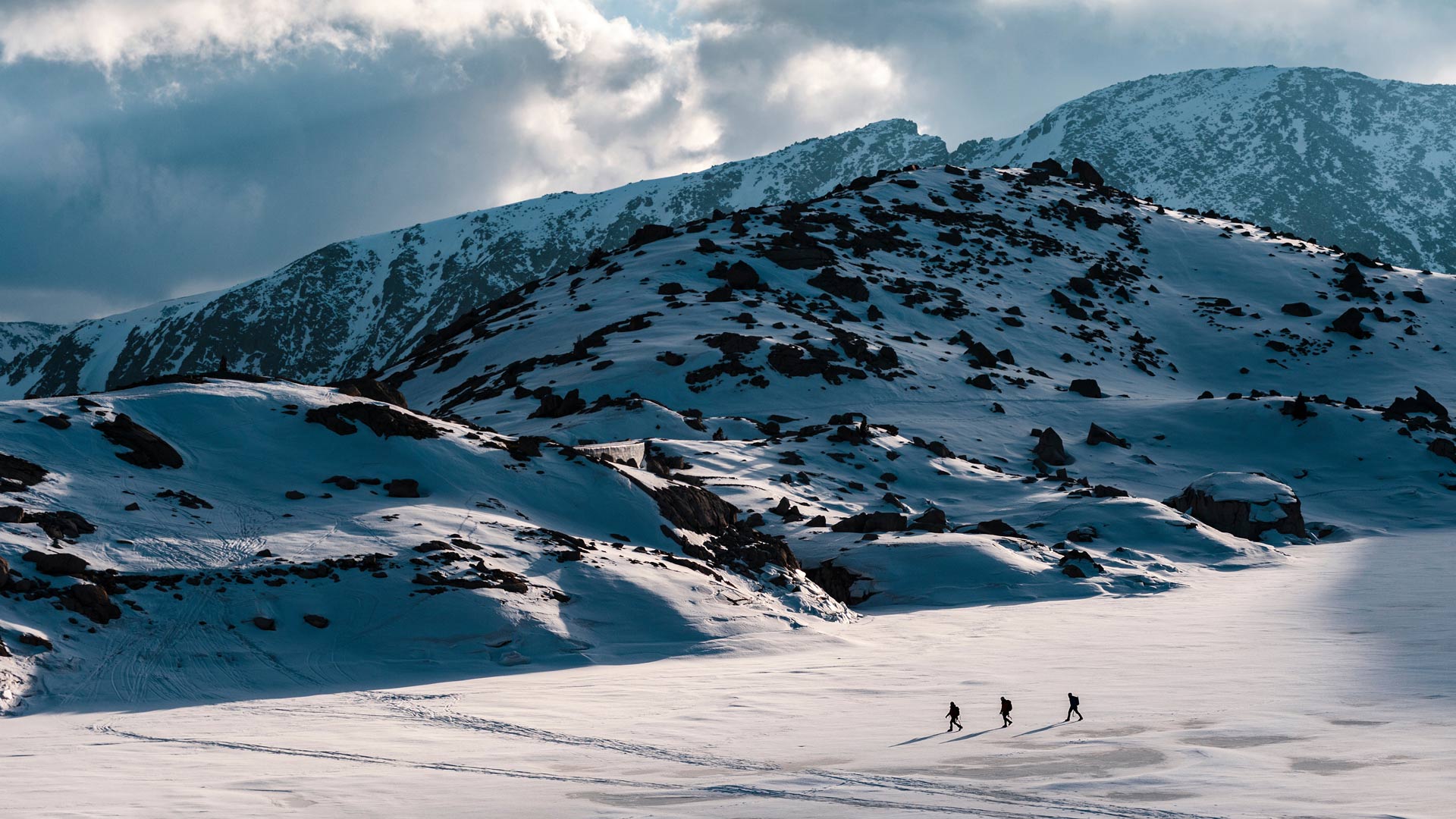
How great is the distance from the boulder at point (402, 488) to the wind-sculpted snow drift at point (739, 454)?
0.08 meters

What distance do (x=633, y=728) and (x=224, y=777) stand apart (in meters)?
6.68

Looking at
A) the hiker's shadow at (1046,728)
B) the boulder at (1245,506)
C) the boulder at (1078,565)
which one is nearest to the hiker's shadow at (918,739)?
the hiker's shadow at (1046,728)

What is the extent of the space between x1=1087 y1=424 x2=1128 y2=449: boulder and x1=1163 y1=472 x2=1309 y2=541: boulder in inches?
451

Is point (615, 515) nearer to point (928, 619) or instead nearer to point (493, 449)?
point (493, 449)

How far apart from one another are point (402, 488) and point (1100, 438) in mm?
44780

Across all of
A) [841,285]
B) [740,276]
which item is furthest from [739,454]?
[841,285]

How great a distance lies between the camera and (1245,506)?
56.3m

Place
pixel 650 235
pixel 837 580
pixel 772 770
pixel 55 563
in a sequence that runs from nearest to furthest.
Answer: pixel 772 770
pixel 55 563
pixel 837 580
pixel 650 235

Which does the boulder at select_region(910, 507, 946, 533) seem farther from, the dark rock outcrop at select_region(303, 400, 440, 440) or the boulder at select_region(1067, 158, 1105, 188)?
the boulder at select_region(1067, 158, 1105, 188)

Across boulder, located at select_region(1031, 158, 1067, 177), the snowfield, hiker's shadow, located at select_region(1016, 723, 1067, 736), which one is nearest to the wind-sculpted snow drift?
the snowfield

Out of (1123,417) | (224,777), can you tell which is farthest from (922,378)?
(224,777)

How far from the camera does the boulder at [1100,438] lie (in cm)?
6994

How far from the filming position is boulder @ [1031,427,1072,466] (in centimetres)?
6644

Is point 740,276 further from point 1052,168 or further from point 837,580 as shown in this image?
point 1052,168
